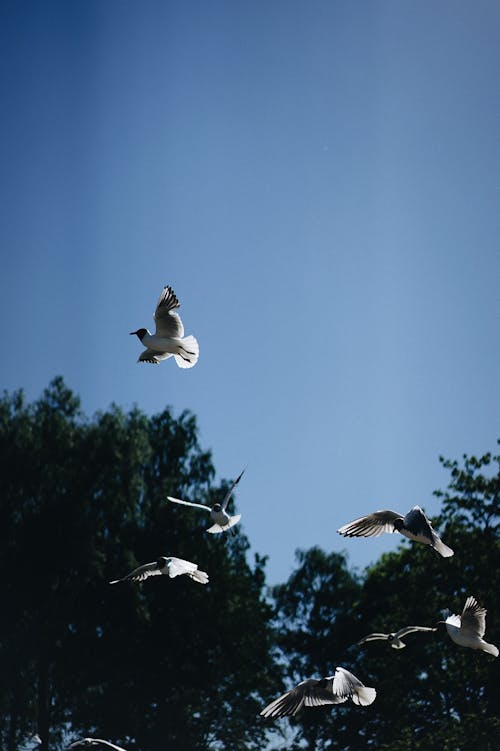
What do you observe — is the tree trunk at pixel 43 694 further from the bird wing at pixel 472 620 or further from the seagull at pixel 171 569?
the bird wing at pixel 472 620

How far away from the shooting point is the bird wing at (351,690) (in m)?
15.1

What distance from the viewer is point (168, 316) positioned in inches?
717

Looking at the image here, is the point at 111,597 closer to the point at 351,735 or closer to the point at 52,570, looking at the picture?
the point at 52,570

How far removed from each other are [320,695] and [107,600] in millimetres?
31170

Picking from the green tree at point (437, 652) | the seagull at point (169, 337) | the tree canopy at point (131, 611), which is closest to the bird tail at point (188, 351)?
the seagull at point (169, 337)

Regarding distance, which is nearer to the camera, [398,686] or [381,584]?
[398,686]

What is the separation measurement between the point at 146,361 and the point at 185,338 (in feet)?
2.89

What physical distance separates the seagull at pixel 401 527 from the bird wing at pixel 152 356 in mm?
4497

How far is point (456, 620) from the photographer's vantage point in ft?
61.8

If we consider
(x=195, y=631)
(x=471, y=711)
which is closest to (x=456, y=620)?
(x=471, y=711)

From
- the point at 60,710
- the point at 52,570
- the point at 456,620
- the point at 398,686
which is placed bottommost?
the point at 456,620

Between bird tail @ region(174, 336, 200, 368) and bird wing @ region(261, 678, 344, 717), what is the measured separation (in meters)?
5.77

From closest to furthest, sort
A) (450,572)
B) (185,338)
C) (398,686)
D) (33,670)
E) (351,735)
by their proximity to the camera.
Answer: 1. (185,338)
2. (450,572)
3. (398,686)
4. (33,670)
5. (351,735)

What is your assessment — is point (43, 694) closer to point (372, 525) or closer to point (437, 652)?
point (437, 652)
